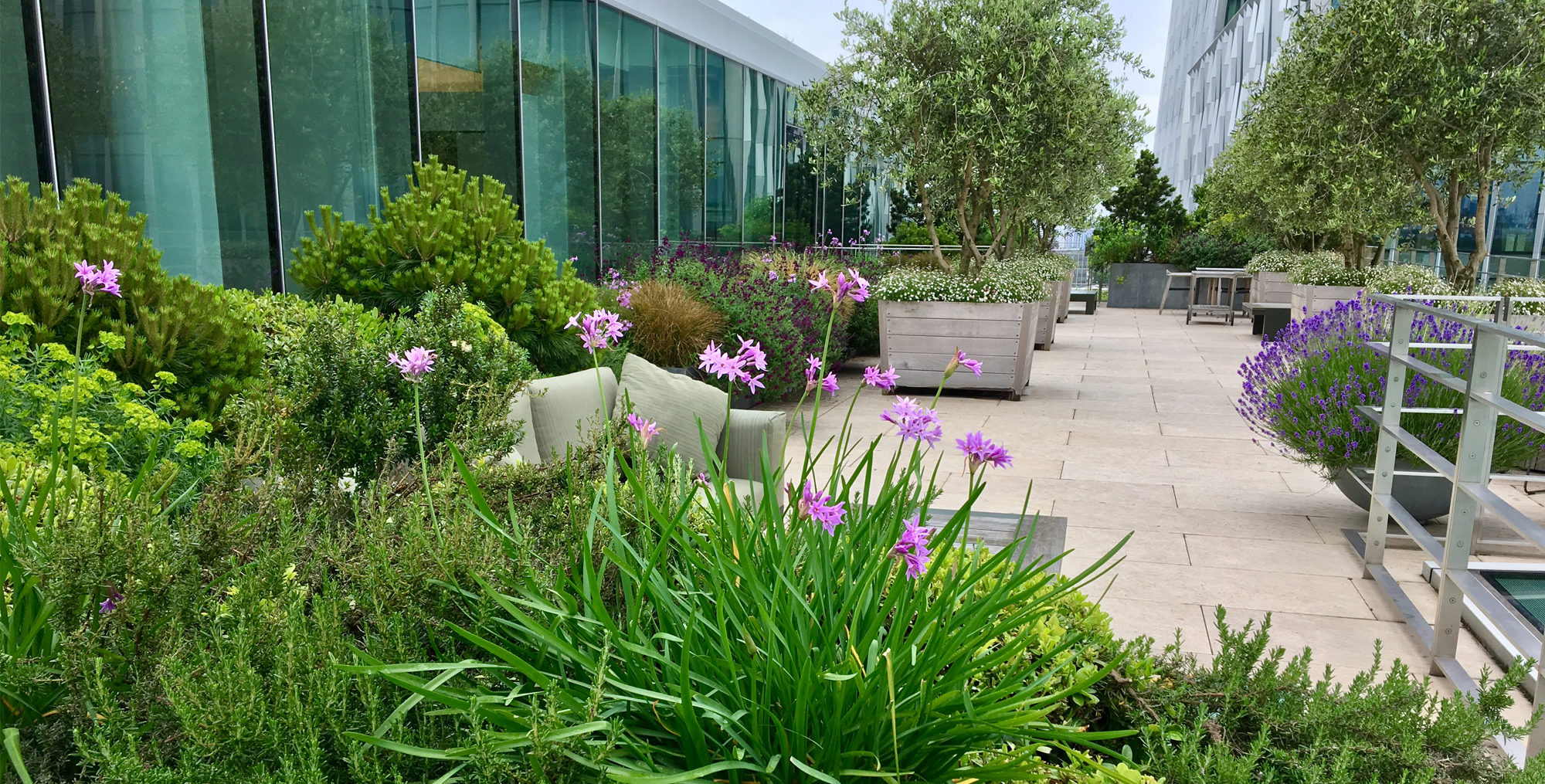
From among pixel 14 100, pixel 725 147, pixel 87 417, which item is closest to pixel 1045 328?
pixel 725 147

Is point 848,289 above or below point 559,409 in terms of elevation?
above

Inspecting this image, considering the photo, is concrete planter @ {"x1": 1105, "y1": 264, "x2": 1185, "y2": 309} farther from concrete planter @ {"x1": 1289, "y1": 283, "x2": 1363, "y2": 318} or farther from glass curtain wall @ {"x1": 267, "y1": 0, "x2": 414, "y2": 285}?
glass curtain wall @ {"x1": 267, "y1": 0, "x2": 414, "y2": 285}

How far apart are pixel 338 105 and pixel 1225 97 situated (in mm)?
31532

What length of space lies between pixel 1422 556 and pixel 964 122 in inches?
251

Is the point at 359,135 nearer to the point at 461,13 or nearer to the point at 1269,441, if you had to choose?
the point at 461,13

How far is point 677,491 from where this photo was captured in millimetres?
1778

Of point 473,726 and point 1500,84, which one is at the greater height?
point 1500,84

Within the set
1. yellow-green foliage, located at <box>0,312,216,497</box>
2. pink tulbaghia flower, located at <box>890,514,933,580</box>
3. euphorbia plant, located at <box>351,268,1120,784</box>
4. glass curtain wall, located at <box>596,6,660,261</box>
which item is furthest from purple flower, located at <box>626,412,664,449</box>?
glass curtain wall, located at <box>596,6,660,261</box>

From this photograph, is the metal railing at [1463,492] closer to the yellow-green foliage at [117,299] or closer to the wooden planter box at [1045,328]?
the yellow-green foliage at [117,299]

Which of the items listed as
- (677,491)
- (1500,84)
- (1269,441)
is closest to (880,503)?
(677,491)

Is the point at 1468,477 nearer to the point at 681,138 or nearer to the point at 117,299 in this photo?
the point at 117,299

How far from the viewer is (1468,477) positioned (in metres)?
3.40

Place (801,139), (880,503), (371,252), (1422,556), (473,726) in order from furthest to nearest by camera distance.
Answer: (801,139), (371,252), (1422,556), (880,503), (473,726)

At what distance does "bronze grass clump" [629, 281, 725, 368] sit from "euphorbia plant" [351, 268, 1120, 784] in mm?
5912
